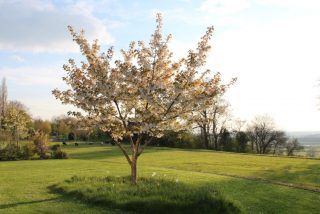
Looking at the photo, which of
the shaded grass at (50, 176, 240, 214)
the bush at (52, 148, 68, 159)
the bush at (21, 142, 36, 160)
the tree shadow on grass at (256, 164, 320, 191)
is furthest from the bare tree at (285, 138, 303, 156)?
the shaded grass at (50, 176, 240, 214)

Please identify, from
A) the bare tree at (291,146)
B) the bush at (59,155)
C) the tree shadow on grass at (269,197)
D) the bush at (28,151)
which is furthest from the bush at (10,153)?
the bare tree at (291,146)

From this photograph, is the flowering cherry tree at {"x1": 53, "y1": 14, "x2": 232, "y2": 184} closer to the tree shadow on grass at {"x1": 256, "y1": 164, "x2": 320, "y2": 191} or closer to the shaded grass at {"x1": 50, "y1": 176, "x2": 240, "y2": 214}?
the shaded grass at {"x1": 50, "y1": 176, "x2": 240, "y2": 214}

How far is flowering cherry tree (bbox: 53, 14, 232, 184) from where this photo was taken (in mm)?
15539

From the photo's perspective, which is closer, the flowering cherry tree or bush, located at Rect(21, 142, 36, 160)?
the flowering cherry tree

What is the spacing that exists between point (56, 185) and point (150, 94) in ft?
22.2

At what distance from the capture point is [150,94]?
15.6 meters

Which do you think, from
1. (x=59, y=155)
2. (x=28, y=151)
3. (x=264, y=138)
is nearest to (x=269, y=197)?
(x=59, y=155)

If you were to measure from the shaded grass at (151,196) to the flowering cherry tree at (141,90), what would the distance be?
142 centimetres

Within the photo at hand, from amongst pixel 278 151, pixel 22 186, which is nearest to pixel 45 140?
pixel 22 186

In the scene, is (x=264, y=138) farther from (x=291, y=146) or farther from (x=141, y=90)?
(x=141, y=90)

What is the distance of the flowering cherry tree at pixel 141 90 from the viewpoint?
15.5 m

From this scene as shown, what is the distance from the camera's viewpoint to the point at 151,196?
45.8ft

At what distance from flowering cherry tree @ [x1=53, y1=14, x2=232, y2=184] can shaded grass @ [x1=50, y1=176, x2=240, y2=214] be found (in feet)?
4.65

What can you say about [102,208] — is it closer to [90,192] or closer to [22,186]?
[90,192]
